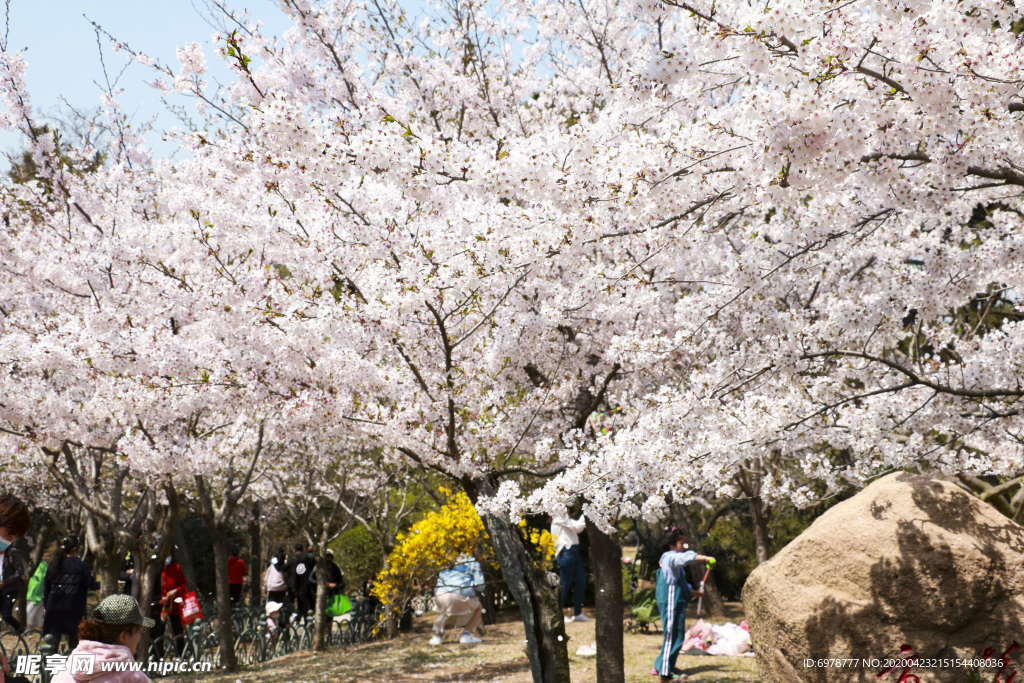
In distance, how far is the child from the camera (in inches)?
286

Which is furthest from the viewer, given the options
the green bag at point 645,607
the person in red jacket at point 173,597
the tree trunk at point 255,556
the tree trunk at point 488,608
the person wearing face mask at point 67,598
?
the tree trunk at point 255,556

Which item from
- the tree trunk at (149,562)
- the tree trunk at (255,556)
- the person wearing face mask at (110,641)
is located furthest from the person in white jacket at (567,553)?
the tree trunk at (255,556)

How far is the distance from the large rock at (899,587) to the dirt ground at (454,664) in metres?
2.39

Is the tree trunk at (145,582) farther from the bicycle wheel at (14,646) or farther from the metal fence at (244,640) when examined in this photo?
the bicycle wheel at (14,646)

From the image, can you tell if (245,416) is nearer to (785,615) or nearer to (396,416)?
(396,416)

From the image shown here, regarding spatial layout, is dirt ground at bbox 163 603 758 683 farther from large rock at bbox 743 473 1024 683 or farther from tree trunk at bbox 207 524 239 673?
large rock at bbox 743 473 1024 683

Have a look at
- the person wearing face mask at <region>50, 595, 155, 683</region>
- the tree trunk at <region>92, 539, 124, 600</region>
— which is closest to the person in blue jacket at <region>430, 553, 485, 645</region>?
the tree trunk at <region>92, 539, 124, 600</region>

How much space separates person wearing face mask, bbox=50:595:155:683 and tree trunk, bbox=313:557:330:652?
7227 millimetres

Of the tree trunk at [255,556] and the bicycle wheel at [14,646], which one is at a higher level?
the tree trunk at [255,556]

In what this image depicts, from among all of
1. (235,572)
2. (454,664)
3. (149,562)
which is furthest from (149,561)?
(235,572)

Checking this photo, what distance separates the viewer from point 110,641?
9.95ft

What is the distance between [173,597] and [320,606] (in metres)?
1.98

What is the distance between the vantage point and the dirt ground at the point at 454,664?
7.61 m

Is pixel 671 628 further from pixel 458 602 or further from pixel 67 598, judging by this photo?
pixel 67 598
